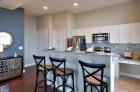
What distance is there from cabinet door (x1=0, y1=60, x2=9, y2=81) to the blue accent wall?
60cm

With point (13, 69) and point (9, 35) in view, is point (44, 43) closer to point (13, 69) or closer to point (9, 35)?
point (9, 35)

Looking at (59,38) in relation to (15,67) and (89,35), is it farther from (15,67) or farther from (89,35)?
(15,67)

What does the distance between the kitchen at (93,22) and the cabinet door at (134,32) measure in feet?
0.43

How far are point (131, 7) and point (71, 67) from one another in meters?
3.69

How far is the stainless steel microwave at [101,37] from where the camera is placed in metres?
3.99

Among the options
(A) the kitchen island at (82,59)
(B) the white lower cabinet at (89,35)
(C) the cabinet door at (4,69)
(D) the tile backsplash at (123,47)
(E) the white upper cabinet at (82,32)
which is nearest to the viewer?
(A) the kitchen island at (82,59)

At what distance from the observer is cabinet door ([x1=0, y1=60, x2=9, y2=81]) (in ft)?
10.8

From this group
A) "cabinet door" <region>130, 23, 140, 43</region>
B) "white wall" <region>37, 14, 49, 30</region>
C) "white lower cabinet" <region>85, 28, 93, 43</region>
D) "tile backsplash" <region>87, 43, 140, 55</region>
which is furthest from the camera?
"white wall" <region>37, 14, 49, 30</region>


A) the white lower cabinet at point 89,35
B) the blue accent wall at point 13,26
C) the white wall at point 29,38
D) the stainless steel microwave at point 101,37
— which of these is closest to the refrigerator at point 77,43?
the white lower cabinet at point 89,35

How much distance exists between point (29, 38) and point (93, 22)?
13.3ft

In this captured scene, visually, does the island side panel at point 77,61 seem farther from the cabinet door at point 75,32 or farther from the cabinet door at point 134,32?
the cabinet door at point 75,32

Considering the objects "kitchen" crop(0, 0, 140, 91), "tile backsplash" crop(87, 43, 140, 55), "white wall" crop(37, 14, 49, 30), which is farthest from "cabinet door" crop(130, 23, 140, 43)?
"white wall" crop(37, 14, 49, 30)

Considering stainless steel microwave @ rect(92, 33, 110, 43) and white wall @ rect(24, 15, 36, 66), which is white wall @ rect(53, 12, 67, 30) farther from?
stainless steel microwave @ rect(92, 33, 110, 43)

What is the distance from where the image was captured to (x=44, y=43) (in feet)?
18.0
